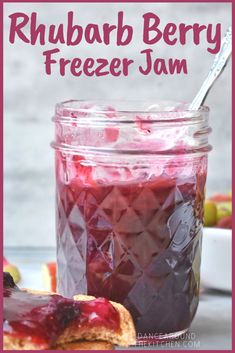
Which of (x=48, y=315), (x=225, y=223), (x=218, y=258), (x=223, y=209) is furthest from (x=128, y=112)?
(x=223, y=209)

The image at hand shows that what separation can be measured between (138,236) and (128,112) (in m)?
0.26

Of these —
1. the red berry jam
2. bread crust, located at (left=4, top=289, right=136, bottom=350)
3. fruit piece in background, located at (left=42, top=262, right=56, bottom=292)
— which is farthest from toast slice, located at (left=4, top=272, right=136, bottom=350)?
fruit piece in background, located at (left=42, top=262, right=56, bottom=292)

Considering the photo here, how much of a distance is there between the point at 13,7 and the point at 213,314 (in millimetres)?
1578

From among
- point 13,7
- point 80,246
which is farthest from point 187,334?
point 13,7

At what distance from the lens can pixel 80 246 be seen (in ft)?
5.78

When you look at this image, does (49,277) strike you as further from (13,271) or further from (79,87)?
(79,87)

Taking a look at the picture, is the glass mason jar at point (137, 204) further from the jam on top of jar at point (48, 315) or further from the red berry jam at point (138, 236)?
the jam on top of jar at point (48, 315)

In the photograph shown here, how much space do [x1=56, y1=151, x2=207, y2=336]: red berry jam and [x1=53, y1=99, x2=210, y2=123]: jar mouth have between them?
0.30 ft

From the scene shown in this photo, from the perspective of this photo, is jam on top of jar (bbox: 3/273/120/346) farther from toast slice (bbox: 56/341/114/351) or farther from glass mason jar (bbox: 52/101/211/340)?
glass mason jar (bbox: 52/101/211/340)

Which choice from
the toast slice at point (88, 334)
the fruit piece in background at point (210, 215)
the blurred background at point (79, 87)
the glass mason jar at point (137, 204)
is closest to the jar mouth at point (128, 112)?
the glass mason jar at point (137, 204)

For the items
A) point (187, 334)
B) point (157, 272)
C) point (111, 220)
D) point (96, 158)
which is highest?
point (96, 158)

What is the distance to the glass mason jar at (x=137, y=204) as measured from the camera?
1.69 m

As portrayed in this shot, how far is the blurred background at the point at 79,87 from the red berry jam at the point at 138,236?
136cm

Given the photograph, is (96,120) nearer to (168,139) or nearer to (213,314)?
(168,139)
